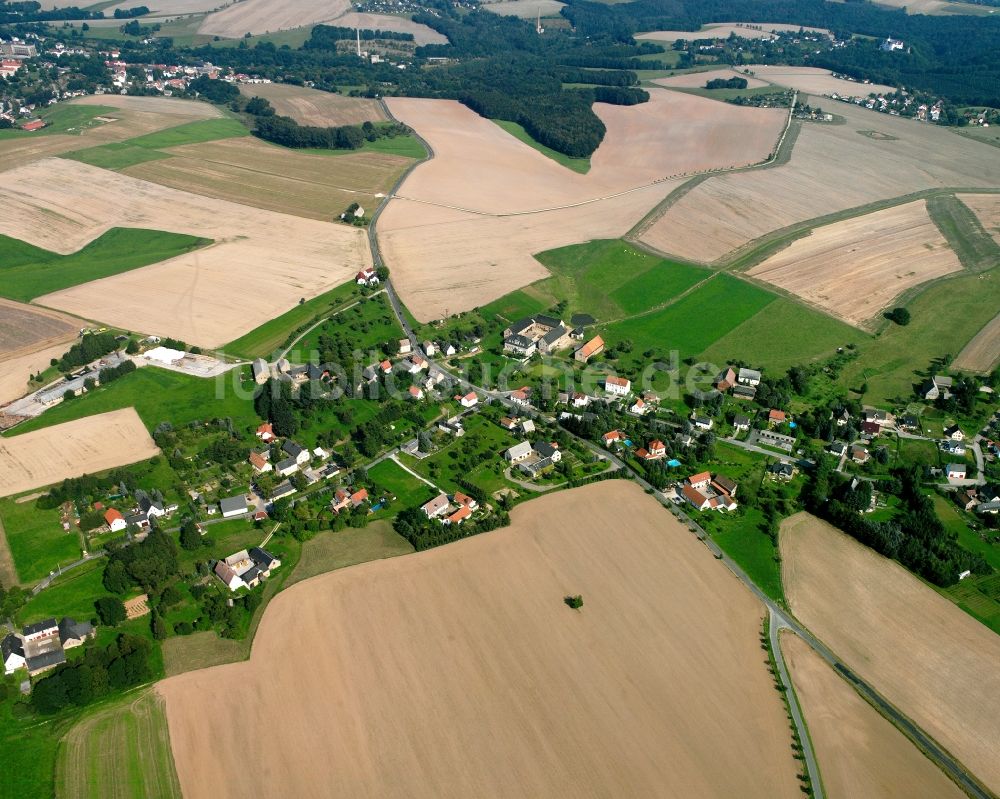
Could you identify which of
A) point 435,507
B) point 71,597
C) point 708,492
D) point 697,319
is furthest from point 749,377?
point 71,597

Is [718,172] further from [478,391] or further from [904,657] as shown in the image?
[904,657]

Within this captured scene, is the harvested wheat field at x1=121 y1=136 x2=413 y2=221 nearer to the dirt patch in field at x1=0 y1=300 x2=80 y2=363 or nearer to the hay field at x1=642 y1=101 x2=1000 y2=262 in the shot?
the dirt patch in field at x1=0 y1=300 x2=80 y2=363

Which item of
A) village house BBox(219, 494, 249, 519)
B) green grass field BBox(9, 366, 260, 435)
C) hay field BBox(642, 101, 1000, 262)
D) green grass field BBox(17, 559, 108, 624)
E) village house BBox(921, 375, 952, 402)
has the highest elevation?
hay field BBox(642, 101, 1000, 262)

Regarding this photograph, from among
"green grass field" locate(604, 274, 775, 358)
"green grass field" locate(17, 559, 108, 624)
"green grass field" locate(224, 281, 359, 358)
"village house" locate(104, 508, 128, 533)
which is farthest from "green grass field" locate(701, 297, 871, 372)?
"green grass field" locate(17, 559, 108, 624)

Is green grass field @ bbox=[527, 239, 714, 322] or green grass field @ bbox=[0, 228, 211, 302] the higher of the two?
green grass field @ bbox=[527, 239, 714, 322]

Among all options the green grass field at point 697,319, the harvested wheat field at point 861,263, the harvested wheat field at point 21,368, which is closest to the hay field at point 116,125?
the harvested wheat field at point 21,368

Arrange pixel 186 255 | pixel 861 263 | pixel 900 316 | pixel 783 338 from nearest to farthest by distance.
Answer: pixel 783 338, pixel 900 316, pixel 186 255, pixel 861 263

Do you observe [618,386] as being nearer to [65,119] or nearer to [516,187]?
[516,187]
